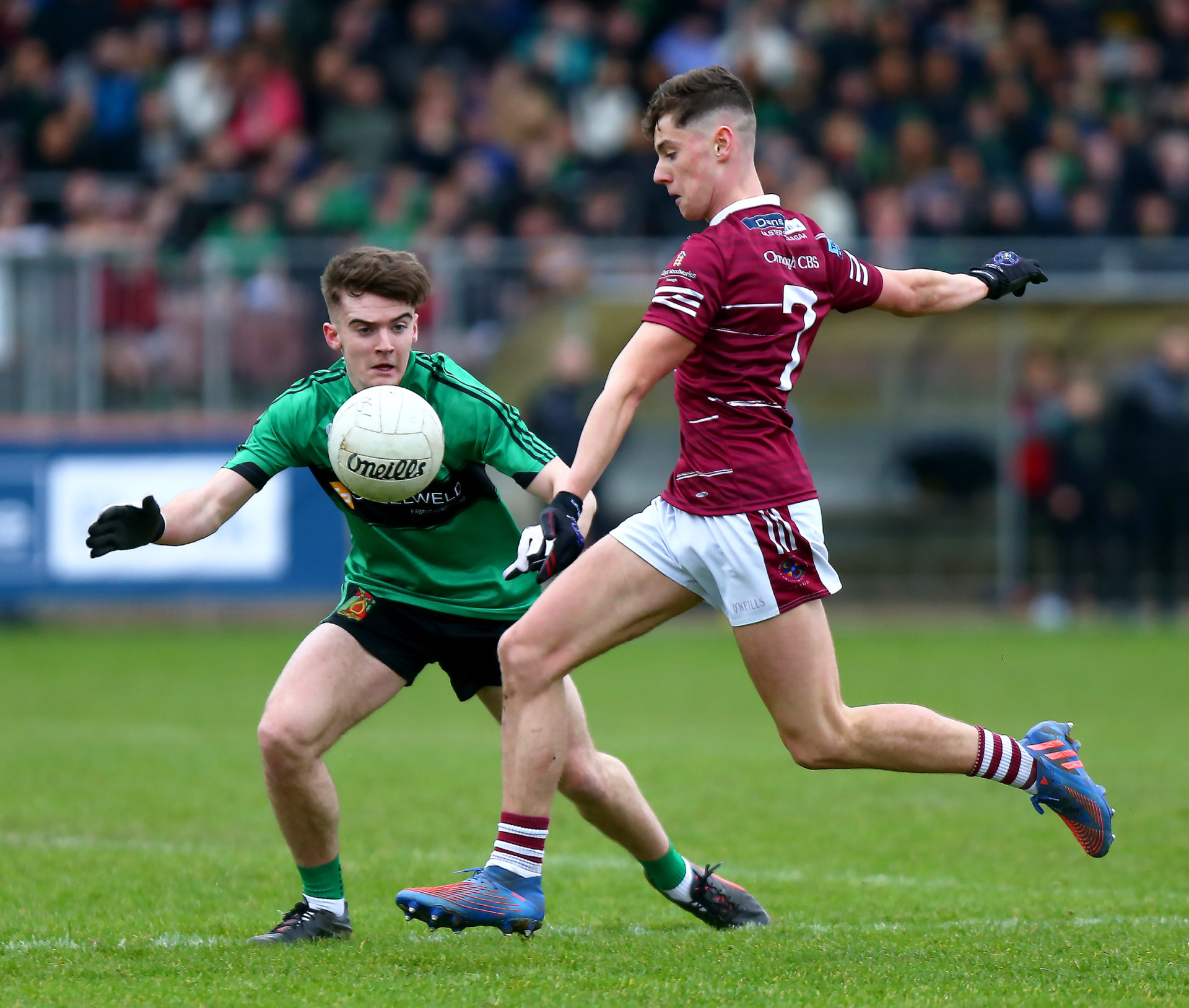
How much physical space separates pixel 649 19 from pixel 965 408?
21.3 ft

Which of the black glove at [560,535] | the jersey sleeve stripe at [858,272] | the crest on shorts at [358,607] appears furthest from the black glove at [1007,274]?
the crest on shorts at [358,607]

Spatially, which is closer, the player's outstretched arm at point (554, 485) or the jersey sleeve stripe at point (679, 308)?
the jersey sleeve stripe at point (679, 308)

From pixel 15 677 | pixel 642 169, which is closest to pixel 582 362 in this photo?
pixel 642 169

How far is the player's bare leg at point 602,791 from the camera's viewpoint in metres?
5.43

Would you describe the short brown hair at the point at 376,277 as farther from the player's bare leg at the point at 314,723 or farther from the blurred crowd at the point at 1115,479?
the blurred crowd at the point at 1115,479

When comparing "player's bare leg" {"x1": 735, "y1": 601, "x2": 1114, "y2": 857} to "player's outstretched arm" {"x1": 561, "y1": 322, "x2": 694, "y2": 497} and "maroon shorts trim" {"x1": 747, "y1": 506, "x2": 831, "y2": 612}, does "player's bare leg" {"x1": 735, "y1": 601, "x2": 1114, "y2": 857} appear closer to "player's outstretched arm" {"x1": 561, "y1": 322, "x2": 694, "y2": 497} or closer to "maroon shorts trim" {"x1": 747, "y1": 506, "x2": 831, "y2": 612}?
"maroon shorts trim" {"x1": 747, "y1": 506, "x2": 831, "y2": 612}

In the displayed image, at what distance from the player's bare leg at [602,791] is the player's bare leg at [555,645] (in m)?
0.19

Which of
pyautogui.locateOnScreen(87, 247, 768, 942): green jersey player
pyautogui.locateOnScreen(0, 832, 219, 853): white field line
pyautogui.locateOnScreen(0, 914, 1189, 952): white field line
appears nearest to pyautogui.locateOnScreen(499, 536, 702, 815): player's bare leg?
pyautogui.locateOnScreen(87, 247, 768, 942): green jersey player

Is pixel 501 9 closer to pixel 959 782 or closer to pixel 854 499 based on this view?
pixel 854 499

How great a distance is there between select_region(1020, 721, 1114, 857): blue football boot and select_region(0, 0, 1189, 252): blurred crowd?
→ 36.4ft

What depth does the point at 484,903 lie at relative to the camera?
4.87m

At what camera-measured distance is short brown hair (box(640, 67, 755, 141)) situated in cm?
518

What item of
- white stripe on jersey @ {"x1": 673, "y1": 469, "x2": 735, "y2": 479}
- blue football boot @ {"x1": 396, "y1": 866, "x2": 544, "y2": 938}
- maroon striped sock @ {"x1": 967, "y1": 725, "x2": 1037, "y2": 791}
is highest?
white stripe on jersey @ {"x1": 673, "y1": 469, "x2": 735, "y2": 479}

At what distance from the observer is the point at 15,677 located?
12406 millimetres
